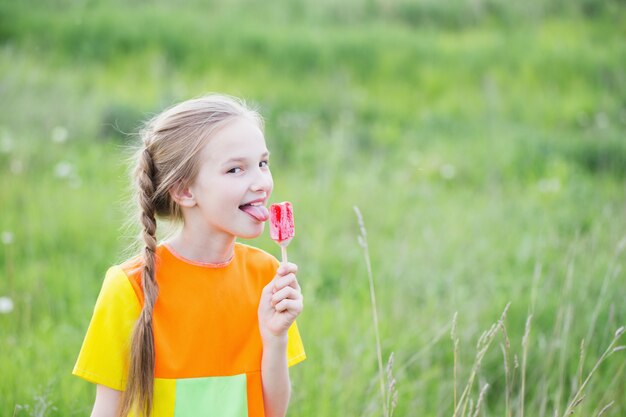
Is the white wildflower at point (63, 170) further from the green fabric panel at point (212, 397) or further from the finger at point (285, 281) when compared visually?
the finger at point (285, 281)

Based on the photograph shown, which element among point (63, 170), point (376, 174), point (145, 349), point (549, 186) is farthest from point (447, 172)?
point (145, 349)

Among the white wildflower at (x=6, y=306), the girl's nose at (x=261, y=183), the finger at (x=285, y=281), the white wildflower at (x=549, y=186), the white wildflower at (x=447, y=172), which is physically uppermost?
the girl's nose at (x=261, y=183)

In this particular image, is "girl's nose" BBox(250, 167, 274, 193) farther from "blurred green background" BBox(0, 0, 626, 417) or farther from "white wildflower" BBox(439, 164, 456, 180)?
"white wildflower" BBox(439, 164, 456, 180)

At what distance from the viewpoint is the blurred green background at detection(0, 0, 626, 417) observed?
309 cm

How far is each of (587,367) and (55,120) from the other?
4.16 m

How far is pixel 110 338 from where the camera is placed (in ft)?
→ 5.81

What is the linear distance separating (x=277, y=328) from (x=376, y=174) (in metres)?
3.66

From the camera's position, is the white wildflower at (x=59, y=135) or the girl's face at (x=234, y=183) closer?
the girl's face at (x=234, y=183)

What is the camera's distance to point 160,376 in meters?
1.81

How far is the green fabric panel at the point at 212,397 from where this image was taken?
1820 millimetres

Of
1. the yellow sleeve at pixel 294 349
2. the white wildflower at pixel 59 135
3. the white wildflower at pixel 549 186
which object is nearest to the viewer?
the yellow sleeve at pixel 294 349

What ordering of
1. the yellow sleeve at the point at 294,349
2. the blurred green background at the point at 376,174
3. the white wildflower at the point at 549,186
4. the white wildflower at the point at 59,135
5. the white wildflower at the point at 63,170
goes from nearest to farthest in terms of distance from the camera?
1. the yellow sleeve at the point at 294,349
2. the blurred green background at the point at 376,174
3. the white wildflower at the point at 63,170
4. the white wildflower at the point at 59,135
5. the white wildflower at the point at 549,186

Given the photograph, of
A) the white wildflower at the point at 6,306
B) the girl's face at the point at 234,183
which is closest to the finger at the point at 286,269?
the girl's face at the point at 234,183

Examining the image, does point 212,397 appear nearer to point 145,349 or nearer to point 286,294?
point 145,349
